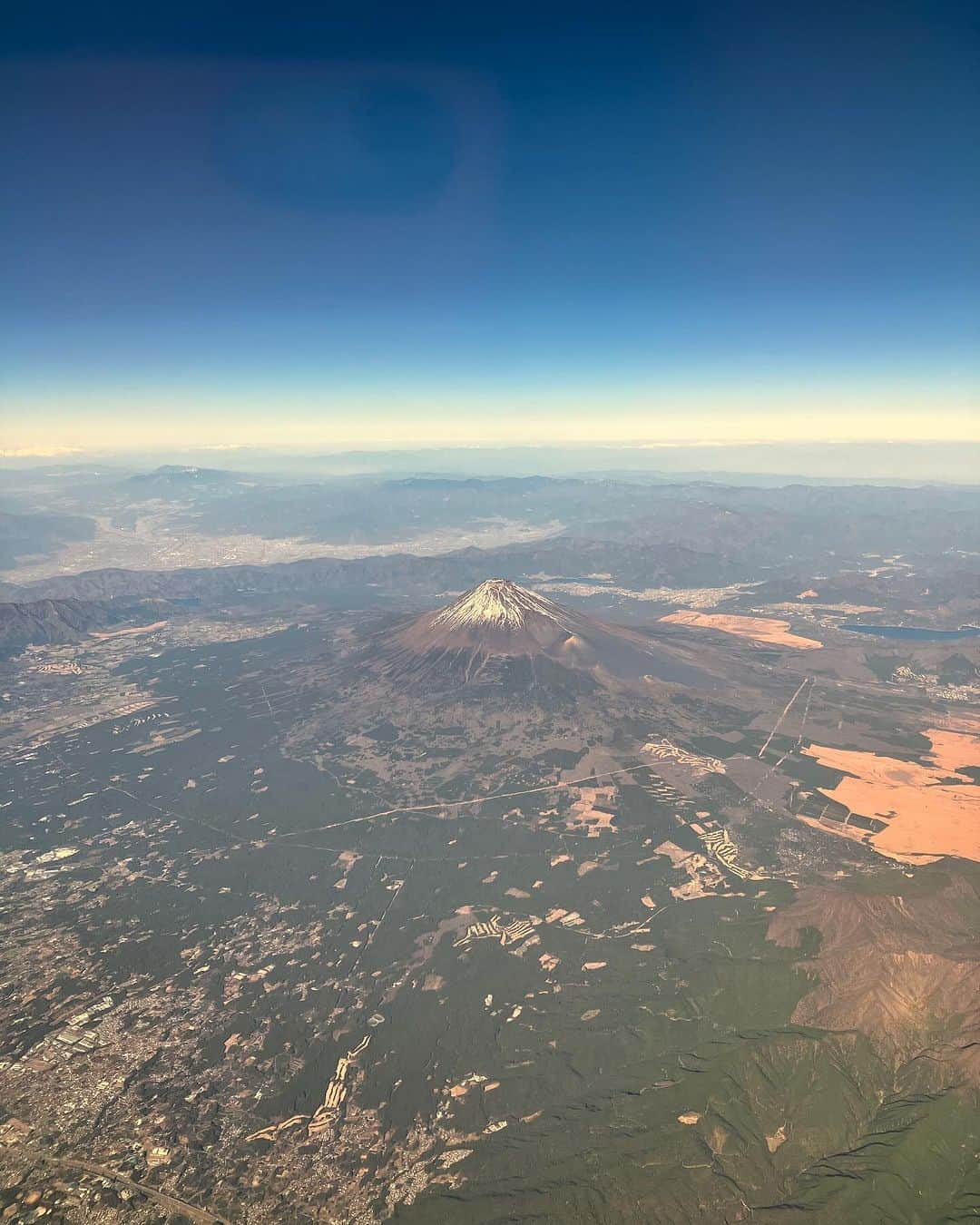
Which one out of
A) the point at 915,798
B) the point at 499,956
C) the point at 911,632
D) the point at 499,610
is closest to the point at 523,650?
the point at 499,610

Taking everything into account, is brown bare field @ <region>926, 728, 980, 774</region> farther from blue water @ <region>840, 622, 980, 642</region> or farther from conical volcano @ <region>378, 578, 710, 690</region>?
blue water @ <region>840, 622, 980, 642</region>

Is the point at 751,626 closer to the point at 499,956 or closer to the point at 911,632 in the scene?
the point at 911,632

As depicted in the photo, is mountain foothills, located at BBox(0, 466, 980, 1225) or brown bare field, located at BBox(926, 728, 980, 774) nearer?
mountain foothills, located at BBox(0, 466, 980, 1225)

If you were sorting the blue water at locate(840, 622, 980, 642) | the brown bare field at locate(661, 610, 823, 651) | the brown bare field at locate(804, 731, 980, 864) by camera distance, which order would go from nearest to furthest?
the brown bare field at locate(804, 731, 980, 864), the brown bare field at locate(661, 610, 823, 651), the blue water at locate(840, 622, 980, 642)

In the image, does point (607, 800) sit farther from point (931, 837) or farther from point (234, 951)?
point (234, 951)

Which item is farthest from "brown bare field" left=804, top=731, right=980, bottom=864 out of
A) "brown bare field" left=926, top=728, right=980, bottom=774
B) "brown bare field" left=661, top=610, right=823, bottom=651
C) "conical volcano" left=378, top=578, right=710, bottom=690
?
"brown bare field" left=661, top=610, right=823, bottom=651

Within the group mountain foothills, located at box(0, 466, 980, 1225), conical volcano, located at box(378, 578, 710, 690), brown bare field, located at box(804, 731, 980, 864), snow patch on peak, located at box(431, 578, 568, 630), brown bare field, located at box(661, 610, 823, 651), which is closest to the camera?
mountain foothills, located at box(0, 466, 980, 1225)

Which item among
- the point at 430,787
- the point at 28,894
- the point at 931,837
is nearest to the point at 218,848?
the point at 28,894
